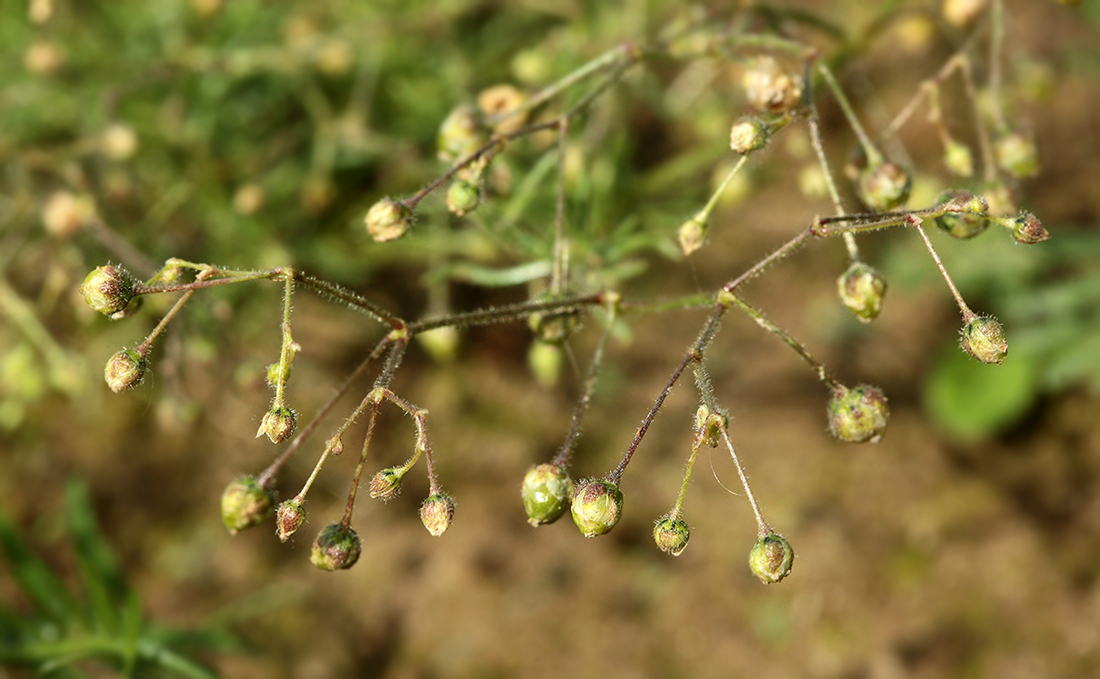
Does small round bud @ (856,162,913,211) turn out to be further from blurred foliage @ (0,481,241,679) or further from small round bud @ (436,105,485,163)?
blurred foliage @ (0,481,241,679)

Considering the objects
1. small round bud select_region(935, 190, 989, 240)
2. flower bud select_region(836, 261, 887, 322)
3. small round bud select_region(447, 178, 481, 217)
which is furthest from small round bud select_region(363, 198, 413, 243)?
small round bud select_region(935, 190, 989, 240)

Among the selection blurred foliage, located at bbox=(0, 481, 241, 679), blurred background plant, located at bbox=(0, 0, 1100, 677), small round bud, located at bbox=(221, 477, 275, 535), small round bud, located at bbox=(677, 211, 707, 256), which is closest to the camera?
small round bud, located at bbox=(221, 477, 275, 535)

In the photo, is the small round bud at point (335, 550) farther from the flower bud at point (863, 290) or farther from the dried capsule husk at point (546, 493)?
the flower bud at point (863, 290)

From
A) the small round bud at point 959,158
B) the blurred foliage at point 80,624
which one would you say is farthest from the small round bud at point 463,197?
the blurred foliage at point 80,624

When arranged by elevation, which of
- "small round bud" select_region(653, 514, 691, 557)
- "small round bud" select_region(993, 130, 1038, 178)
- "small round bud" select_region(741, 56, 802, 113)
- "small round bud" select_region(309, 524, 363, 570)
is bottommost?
"small round bud" select_region(653, 514, 691, 557)

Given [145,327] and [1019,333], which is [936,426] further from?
[145,327]

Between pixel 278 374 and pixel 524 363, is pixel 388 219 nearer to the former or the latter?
pixel 278 374
